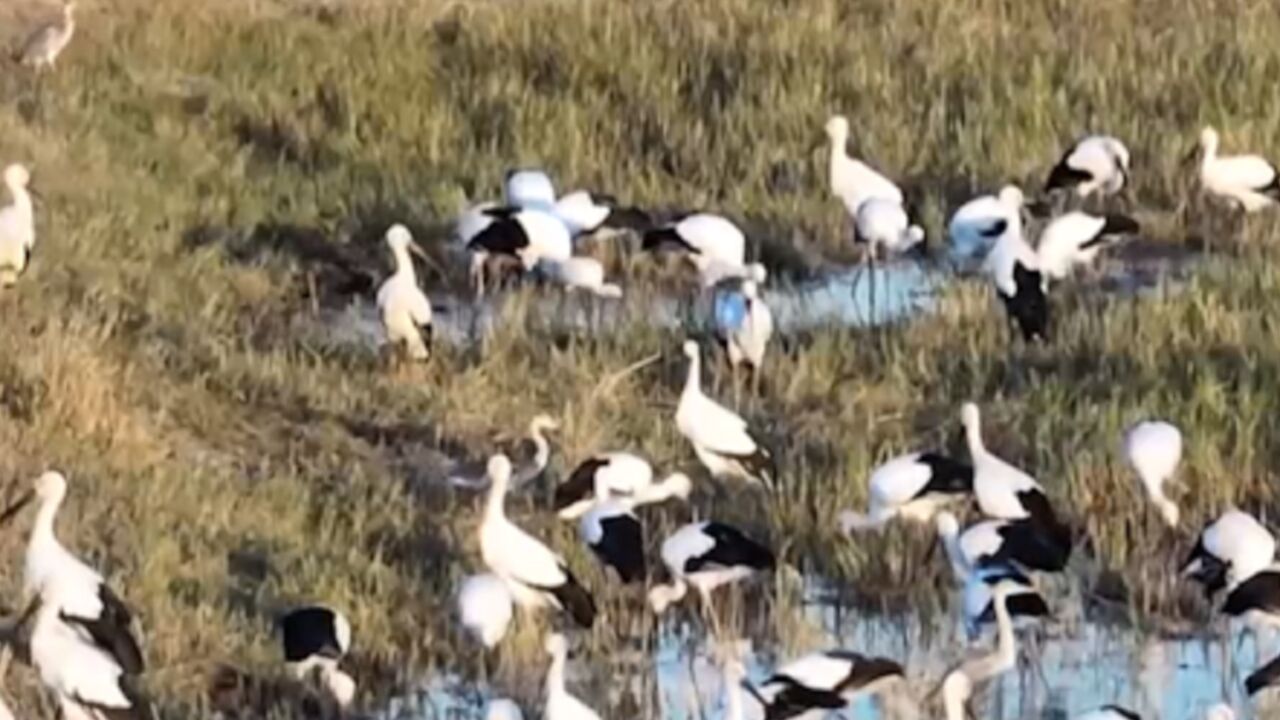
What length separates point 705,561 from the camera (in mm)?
7551

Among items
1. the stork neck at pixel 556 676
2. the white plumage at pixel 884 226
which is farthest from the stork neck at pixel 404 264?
the stork neck at pixel 556 676

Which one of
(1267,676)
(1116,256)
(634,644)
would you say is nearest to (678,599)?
(634,644)

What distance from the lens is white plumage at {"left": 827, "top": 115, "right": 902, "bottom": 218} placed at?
9742 mm

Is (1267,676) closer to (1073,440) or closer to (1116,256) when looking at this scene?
(1073,440)

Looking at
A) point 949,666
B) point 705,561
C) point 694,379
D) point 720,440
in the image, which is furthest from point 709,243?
point 949,666

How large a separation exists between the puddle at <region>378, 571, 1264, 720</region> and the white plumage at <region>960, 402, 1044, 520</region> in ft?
0.82

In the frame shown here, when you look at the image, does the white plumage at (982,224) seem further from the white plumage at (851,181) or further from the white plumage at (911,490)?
the white plumage at (911,490)

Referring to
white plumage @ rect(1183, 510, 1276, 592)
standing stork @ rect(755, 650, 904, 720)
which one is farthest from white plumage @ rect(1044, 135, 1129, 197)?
standing stork @ rect(755, 650, 904, 720)

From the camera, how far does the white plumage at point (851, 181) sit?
9.74 meters

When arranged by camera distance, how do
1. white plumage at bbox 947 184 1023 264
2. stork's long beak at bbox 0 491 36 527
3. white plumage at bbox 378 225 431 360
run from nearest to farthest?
stork's long beak at bbox 0 491 36 527
white plumage at bbox 378 225 431 360
white plumage at bbox 947 184 1023 264

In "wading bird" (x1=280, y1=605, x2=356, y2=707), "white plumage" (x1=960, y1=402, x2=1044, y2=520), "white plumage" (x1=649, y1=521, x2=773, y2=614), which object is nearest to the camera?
"wading bird" (x1=280, y1=605, x2=356, y2=707)

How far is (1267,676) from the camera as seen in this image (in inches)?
281

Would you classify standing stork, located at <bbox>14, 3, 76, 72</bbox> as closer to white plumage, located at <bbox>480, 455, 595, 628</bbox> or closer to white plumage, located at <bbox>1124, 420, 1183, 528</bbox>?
white plumage, located at <bbox>480, 455, 595, 628</bbox>

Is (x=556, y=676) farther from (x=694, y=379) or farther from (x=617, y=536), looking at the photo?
(x=694, y=379)
